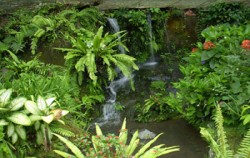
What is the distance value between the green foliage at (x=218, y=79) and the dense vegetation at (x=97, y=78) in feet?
0.05

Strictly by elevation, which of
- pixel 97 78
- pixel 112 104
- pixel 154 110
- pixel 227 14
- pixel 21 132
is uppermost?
pixel 227 14

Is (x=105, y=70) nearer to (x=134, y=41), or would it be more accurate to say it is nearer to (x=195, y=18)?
(x=134, y=41)

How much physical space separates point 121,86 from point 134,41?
1.52m

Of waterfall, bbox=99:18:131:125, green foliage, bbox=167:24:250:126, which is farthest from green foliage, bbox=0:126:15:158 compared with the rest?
waterfall, bbox=99:18:131:125

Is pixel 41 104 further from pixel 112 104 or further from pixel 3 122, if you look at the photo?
pixel 112 104

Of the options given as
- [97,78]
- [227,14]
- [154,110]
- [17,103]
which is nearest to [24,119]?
[17,103]

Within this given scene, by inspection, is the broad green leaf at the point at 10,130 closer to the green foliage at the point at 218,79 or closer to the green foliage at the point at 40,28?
the green foliage at the point at 218,79

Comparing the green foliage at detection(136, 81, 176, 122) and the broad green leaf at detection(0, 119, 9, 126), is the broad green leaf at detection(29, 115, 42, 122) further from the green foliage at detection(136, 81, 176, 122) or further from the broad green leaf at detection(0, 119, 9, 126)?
the green foliage at detection(136, 81, 176, 122)

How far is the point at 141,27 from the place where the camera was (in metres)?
8.91

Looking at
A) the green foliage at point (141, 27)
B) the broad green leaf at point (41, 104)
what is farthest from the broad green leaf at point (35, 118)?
the green foliage at point (141, 27)

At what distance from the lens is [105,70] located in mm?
7676

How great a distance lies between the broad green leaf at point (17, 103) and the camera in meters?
4.18

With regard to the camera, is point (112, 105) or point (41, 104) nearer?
point (41, 104)

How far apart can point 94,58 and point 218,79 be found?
290 cm
